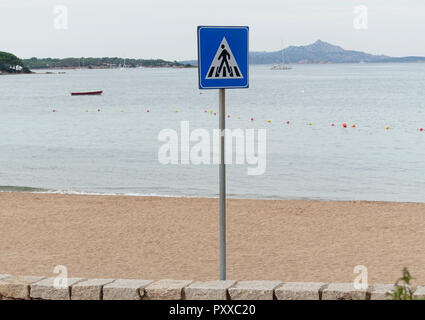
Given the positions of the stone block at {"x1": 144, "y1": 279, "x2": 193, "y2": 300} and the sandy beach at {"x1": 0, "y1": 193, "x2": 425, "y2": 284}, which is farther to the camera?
the sandy beach at {"x1": 0, "y1": 193, "x2": 425, "y2": 284}

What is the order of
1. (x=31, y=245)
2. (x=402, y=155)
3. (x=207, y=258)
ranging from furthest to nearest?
(x=402, y=155) < (x=31, y=245) < (x=207, y=258)

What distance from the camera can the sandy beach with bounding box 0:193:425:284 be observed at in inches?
385

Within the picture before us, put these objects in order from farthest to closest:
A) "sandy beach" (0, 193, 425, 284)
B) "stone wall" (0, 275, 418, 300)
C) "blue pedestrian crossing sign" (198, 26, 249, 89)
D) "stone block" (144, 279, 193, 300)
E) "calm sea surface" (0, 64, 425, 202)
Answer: "calm sea surface" (0, 64, 425, 202) → "sandy beach" (0, 193, 425, 284) → "blue pedestrian crossing sign" (198, 26, 249, 89) → "stone block" (144, 279, 193, 300) → "stone wall" (0, 275, 418, 300)

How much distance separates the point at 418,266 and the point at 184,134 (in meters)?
38.5

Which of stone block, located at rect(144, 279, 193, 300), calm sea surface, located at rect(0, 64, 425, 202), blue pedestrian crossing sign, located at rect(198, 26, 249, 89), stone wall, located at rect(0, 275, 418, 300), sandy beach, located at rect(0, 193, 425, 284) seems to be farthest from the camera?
calm sea surface, located at rect(0, 64, 425, 202)

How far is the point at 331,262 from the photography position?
1024 centimetres

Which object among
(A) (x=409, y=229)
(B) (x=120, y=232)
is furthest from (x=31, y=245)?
(A) (x=409, y=229)

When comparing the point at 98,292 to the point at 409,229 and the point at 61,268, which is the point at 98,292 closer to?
the point at 61,268

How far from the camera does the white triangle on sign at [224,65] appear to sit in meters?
6.60

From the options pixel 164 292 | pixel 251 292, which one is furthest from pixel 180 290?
pixel 251 292

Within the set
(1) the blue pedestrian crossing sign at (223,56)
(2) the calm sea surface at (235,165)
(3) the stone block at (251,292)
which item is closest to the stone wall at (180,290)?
(3) the stone block at (251,292)

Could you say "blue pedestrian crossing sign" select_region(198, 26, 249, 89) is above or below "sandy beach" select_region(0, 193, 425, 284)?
above

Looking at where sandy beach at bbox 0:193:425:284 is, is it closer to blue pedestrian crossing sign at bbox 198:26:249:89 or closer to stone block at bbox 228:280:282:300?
stone block at bbox 228:280:282:300

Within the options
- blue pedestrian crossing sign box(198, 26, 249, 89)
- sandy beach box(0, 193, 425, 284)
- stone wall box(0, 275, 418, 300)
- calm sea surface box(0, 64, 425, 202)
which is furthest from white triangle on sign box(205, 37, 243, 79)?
calm sea surface box(0, 64, 425, 202)
